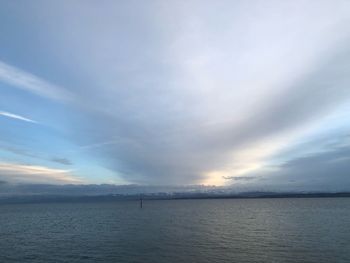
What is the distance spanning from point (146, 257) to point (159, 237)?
20609 millimetres

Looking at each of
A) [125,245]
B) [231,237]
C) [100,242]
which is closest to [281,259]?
[231,237]

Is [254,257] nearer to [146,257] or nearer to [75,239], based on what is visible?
[146,257]

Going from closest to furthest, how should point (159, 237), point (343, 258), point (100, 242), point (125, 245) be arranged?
point (343, 258), point (125, 245), point (100, 242), point (159, 237)

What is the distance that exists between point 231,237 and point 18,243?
4116cm

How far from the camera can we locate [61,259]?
4609 cm

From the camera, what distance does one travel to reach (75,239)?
2616 inches

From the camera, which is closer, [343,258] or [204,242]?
[343,258]

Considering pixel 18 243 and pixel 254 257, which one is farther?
pixel 18 243

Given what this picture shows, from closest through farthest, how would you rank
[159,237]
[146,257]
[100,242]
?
[146,257]
[100,242]
[159,237]

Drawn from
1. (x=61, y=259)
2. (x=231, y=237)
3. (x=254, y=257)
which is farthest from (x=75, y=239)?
(x=254, y=257)

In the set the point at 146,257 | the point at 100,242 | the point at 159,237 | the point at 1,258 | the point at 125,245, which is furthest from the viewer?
the point at 159,237

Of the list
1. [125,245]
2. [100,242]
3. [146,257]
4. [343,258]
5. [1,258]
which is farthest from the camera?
[100,242]

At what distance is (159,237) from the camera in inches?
2586

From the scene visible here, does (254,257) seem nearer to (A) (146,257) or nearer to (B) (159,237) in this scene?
(A) (146,257)
